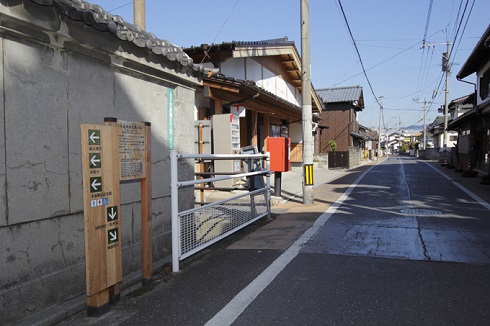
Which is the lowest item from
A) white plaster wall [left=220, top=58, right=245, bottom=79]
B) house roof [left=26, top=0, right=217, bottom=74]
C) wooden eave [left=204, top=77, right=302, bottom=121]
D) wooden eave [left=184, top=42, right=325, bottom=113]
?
house roof [left=26, top=0, right=217, bottom=74]

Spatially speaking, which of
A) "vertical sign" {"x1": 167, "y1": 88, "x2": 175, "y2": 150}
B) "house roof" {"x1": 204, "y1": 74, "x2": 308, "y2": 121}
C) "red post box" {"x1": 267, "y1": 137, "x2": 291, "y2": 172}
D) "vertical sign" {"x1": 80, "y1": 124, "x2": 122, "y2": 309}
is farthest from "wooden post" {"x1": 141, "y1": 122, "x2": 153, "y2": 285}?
"house roof" {"x1": 204, "y1": 74, "x2": 308, "y2": 121}

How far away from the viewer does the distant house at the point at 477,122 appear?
63.5 feet

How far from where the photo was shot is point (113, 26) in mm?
3965

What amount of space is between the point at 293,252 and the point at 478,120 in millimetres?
20662

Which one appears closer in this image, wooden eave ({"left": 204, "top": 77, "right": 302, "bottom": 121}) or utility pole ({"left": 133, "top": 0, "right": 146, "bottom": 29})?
utility pole ({"left": 133, "top": 0, "right": 146, "bottom": 29})

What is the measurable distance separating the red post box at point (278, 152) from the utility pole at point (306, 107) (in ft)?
1.99

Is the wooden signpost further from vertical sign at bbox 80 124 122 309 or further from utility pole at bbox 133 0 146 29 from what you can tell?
utility pole at bbox 133 0 146 29

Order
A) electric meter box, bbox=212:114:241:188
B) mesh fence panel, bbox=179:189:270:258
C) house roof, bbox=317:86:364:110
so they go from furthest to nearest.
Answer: house roof, bbox=317:86:364:110
electric meter box, bbox=212:114:241:188
mesh fence panel, bbox=179:189:270:258

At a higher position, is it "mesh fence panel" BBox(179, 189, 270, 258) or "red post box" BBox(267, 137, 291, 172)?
"red post box" BBox(267, 137, 291, 172)

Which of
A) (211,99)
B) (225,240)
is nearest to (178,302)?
(225,240)

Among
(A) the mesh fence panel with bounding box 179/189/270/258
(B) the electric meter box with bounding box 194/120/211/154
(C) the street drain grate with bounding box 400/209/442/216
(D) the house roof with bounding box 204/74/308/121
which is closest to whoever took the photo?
(A) the mesh fence panel with bounding box 179/189/270/258

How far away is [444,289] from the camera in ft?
13.3

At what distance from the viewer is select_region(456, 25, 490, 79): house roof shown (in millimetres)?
17900

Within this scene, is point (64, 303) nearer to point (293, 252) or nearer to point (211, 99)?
point (293, 252)
